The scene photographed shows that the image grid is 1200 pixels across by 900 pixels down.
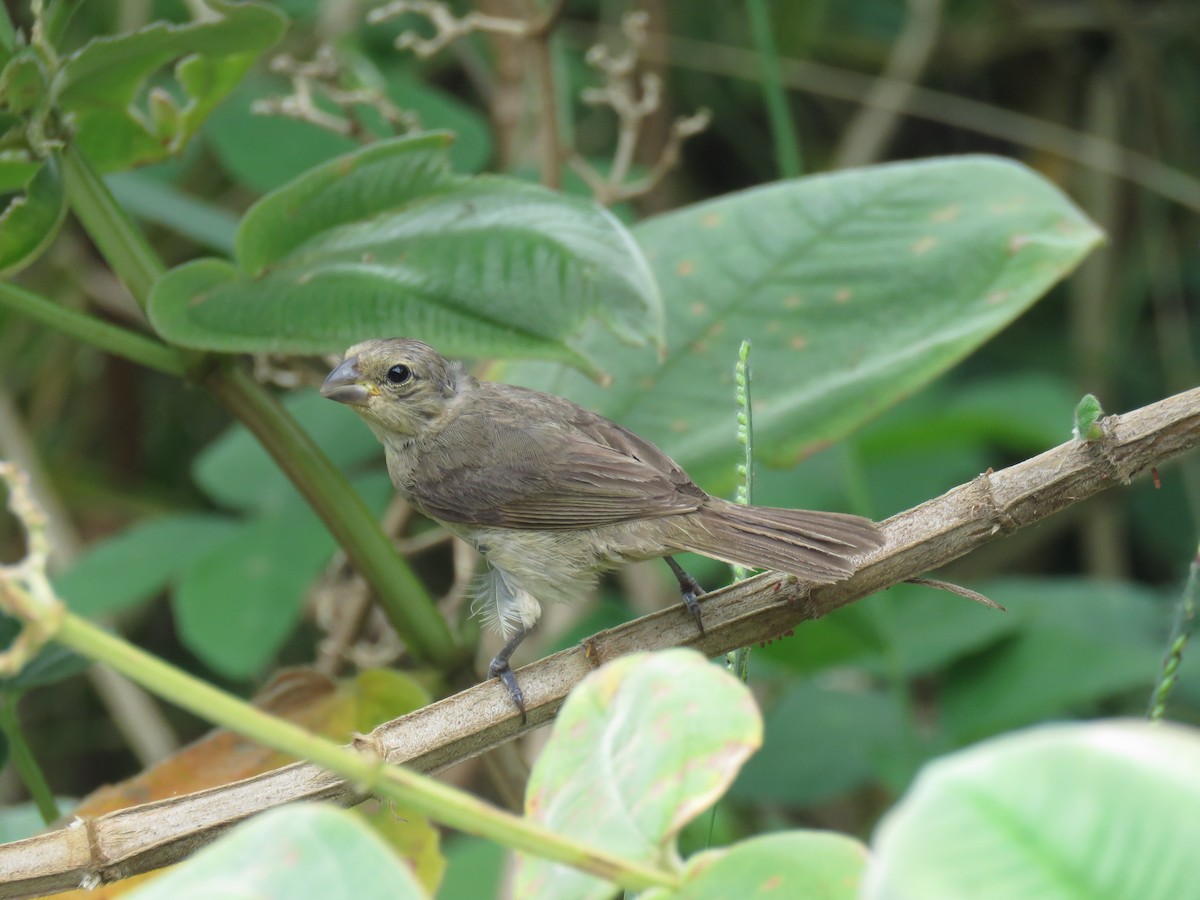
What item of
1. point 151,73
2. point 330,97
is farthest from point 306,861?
point 330,97

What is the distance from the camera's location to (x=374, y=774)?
71 centimetres

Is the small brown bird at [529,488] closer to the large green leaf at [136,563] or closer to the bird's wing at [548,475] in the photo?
the bird's wing at [548,475]

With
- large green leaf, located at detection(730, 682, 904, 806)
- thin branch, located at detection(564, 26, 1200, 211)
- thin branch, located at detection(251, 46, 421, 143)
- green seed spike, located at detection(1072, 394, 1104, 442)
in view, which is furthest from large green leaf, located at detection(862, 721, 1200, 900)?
thin branch, located at detection(564, 26, 1200, 211)

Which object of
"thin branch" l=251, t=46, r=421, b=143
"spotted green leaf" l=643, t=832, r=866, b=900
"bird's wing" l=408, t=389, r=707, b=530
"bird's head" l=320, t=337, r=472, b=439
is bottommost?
"spotted green leaf" l=643, t=832, r=866, b=900

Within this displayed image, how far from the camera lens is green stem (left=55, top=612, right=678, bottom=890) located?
0.68 m

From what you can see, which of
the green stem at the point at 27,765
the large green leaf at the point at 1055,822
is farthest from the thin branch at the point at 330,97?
the large green leaf at the point at 1055,822

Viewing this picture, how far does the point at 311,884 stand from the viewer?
62 centimetres

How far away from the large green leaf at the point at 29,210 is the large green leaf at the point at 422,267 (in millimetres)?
172

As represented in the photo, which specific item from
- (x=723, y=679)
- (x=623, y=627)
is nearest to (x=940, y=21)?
(x=623, y=627)

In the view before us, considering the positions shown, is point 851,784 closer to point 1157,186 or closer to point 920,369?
point 920,369

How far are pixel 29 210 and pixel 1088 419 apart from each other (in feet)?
4.02

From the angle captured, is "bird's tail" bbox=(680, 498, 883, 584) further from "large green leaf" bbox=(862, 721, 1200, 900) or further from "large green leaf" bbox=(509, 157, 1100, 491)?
"large green leaf" bbox=(862, 721, 1200, 900)

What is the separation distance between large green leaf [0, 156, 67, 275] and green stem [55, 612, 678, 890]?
938mm

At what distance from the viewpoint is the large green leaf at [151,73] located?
5.13ft
